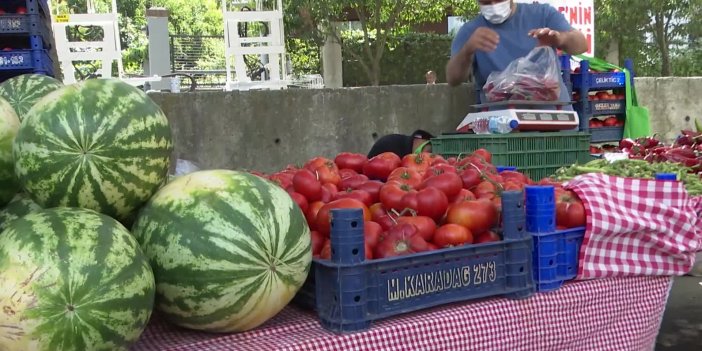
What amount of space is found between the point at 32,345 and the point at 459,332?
1.12 meters

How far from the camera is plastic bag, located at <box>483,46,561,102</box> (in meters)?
5.21

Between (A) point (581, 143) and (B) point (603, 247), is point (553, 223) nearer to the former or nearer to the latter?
(B) point (603, 247)

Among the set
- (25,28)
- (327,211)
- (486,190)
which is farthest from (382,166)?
(25,28)

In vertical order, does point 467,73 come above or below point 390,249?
above

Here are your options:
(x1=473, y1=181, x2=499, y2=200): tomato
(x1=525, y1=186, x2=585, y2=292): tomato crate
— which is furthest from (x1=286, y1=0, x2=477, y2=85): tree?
(x1=525, y1=186, x2=585, y2=292): tomato crate

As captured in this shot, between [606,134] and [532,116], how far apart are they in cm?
243

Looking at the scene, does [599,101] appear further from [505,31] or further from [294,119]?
[294,119]

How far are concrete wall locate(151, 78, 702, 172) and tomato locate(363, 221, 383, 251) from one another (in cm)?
403

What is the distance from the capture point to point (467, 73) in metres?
5.83

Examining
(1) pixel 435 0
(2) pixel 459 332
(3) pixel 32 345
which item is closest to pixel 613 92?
(2) pixel 459 332

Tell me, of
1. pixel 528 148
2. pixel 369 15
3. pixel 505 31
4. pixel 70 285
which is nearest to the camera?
pixel 70 285

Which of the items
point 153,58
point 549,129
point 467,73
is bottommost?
point 549,129

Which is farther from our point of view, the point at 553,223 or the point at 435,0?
the point at 435,0

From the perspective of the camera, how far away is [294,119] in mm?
6449
